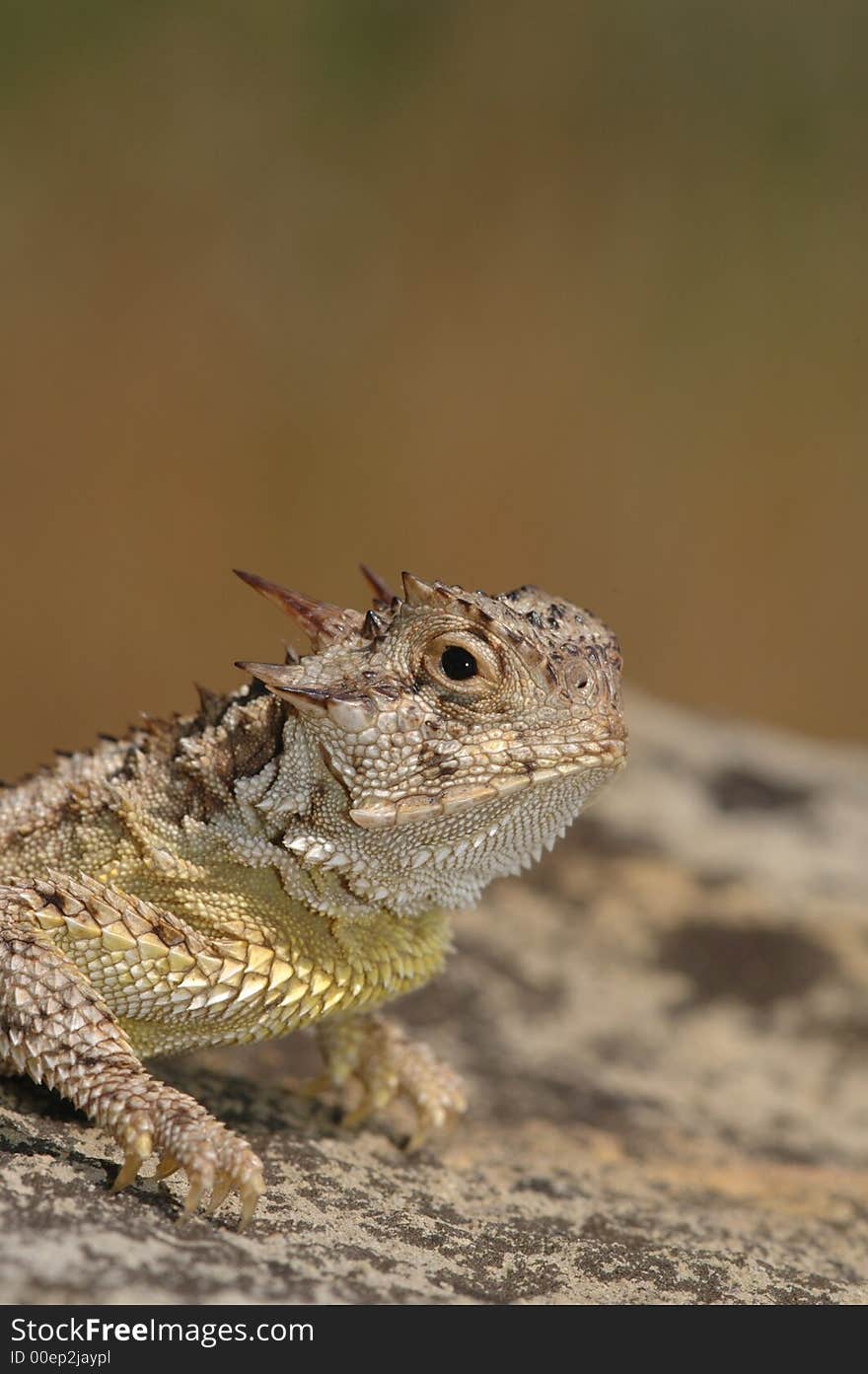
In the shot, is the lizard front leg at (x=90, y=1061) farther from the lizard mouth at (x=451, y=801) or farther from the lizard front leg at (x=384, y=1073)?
the lizard front leg at (x=384, y=1073)

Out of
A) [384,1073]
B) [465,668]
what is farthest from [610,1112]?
[465,668]

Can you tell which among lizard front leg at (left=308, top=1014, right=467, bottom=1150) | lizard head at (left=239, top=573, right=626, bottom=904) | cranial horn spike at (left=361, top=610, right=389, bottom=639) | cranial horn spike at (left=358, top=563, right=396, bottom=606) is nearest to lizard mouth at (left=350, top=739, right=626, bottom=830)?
lizard head at (left=239, top=573, right=626, bottom=904)

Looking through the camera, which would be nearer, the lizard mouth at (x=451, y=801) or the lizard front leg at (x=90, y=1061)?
the lizard front leg at (x=90, y=1061)

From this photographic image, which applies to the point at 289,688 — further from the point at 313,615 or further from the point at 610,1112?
the point at 610,1112

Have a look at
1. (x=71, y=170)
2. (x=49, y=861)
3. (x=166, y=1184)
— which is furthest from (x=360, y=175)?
(x=166, y=1184)

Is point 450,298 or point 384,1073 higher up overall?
point 450,298

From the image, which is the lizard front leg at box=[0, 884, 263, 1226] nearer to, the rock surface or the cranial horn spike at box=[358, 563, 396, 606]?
the rock surface

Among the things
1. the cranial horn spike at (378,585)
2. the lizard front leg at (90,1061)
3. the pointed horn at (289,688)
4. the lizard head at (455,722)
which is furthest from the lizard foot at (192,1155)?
the cranial horn spike at (378,585)
